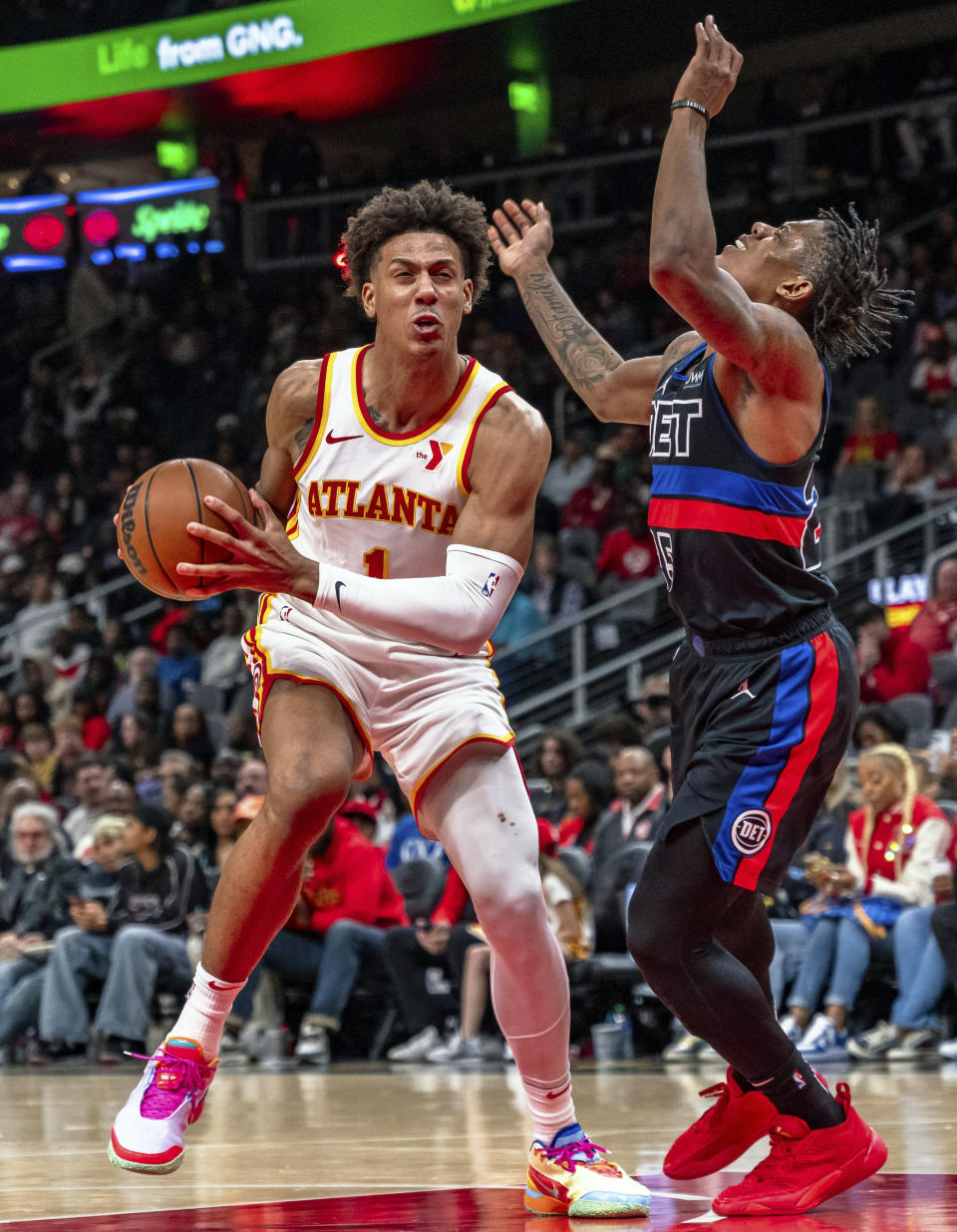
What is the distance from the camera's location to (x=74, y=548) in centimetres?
1770

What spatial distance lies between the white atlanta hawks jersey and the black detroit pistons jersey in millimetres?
525

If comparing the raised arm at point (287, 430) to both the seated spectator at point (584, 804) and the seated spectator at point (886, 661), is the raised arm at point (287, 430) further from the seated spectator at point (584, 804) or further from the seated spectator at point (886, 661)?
the seated spectator at point (886, 661)

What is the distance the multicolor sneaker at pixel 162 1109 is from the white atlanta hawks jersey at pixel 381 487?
1.23 m

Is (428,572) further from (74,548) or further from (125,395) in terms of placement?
(125,395)

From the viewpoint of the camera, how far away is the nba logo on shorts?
12.7 ft

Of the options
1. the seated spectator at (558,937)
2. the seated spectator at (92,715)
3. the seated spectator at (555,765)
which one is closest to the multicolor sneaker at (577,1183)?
the seated spectator at (558,937)

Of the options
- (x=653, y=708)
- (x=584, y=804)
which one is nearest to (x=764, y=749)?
(x=584, y=804)

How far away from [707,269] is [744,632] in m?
0.85

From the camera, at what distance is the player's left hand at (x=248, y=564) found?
3.78m

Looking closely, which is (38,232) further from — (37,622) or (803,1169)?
(803,1169)

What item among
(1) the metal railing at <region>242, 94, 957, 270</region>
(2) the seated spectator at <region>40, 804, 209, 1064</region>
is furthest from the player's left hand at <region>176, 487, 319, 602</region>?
(1) the metal railing at <region>242, 94, 957, 270</region>

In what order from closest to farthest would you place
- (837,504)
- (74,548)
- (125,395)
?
(837,504) → (74,548) → (125,395)

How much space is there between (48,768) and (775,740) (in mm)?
10662

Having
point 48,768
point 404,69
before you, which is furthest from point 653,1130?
point 404,69
